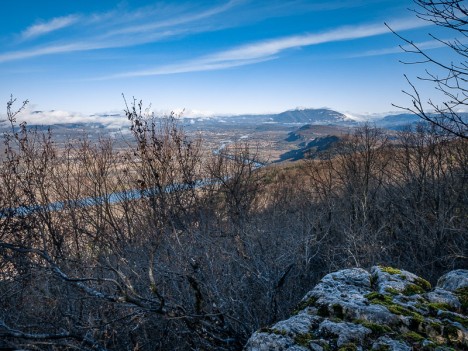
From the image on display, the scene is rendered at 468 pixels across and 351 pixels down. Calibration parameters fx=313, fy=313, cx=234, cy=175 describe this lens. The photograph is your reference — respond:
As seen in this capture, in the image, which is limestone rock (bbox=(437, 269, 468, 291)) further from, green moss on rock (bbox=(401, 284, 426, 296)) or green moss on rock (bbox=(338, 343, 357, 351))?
green moss on rock (bbox=(338, 343, 357, 351))

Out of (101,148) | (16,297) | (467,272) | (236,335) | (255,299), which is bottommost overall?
(16,297)

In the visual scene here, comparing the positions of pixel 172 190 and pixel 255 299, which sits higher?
pixel 172 190

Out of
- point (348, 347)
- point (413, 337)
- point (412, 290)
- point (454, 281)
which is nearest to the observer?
point (348, 347)

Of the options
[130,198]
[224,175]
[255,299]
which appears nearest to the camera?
[255,299]

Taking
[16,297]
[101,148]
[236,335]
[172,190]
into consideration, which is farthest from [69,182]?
[236,335]

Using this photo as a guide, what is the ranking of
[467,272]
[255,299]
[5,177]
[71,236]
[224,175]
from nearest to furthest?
[467,272] < [255,299] < [5,177] < [71,236] < [224,175]

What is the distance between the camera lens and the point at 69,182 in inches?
485

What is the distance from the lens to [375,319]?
8.35 ft

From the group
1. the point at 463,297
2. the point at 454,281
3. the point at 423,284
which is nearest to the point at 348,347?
the point at 463,297

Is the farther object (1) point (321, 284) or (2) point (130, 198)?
(2) point (130, 198)

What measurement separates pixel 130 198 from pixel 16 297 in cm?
604

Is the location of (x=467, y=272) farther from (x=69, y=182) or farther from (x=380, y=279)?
(x=69, y=182)

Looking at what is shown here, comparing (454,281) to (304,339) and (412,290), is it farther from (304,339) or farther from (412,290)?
(304,339)

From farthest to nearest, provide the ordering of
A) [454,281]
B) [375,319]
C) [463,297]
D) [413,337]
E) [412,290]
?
[454,281] → [412,290] → [463,297] → [375,319] → [413,337]
